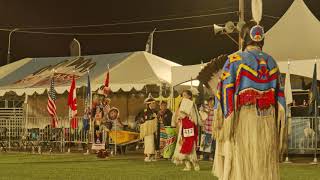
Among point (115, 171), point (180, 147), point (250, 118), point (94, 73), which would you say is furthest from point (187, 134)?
point (94, 73)

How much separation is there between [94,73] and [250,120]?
16.0 meters

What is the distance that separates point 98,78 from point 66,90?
3.78 feet

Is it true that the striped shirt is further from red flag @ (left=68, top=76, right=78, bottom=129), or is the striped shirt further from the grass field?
red flag @ (left=68, top=76, right=78, bottom=129)

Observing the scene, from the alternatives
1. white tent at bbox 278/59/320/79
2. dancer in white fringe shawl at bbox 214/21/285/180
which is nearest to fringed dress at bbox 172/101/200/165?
white tent at bbox 278/59/320/79

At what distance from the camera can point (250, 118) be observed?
251 inches

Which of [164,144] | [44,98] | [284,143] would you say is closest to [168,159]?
[164,144]

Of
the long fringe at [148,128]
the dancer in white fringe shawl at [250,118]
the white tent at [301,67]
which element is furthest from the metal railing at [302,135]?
the dancer in white fringe shawl at [250,118]

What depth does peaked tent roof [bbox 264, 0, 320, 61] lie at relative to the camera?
17359mm

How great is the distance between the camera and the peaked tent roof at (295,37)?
17359 millimetres

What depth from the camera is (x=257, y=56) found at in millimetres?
6461

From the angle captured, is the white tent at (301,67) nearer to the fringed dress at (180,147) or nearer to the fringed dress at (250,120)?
the fringed dress at (180,147)

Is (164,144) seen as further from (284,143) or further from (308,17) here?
(284,143)

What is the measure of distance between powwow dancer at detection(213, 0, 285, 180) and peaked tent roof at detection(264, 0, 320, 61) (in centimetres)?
1083

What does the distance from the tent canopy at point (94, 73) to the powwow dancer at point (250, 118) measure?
1388 cm
